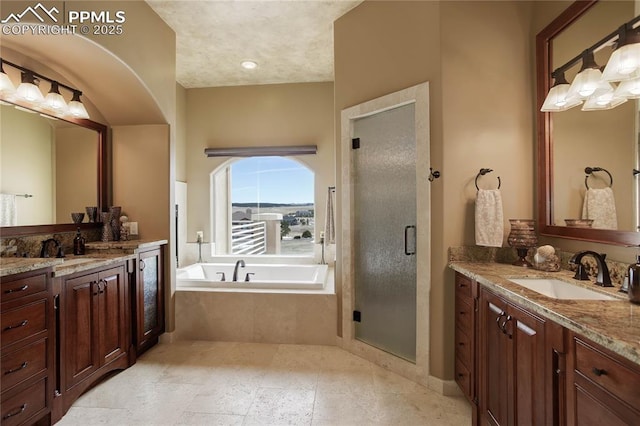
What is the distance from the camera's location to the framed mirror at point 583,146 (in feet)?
4.90

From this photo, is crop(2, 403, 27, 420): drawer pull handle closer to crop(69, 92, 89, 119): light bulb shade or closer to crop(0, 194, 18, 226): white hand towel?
crop(0, 194, 18, 226): white hand towel

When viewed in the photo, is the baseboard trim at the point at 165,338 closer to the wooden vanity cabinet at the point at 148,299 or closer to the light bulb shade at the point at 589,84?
the wooden vanity cabinet at the point at 148,299

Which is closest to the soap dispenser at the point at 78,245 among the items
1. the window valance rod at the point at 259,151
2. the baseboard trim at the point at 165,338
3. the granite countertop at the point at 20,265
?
the granite countertop at the point at 20,265

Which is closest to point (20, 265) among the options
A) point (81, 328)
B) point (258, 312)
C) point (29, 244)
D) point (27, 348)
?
point (27, 348)

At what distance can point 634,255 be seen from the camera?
4.74 feet

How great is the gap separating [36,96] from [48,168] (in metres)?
0.52

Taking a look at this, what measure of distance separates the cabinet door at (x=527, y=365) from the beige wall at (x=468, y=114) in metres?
0.72

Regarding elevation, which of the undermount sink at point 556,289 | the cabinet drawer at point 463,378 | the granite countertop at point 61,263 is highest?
the granite countertop at point 61,263

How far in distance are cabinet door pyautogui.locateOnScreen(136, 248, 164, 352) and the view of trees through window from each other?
1584 millimetres

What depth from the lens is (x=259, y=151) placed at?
4.04m

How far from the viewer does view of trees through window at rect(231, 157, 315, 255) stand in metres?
4.20

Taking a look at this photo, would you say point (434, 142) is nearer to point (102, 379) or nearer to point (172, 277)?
point (172, 277)

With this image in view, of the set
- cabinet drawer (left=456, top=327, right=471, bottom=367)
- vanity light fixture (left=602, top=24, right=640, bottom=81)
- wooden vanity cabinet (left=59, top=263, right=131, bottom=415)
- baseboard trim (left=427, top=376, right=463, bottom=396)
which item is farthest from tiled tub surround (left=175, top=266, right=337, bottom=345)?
vanity light fixture (left=602, top=24, right=640, bottom=81)

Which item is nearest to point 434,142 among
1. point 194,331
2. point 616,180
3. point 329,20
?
point 616,180
